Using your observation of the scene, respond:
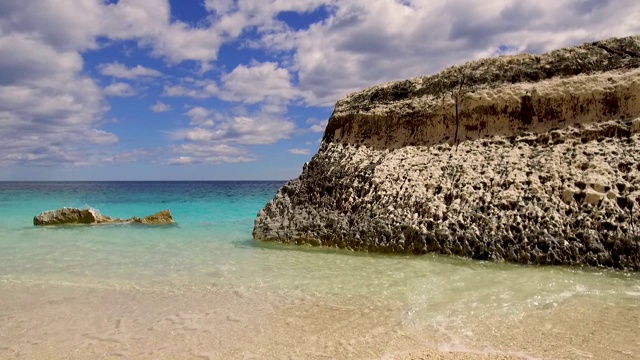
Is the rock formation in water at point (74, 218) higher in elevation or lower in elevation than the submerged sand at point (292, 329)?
higher

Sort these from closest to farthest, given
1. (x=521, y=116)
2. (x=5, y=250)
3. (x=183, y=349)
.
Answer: (x=183, y=349) < (x=521, y=116) < (x=5, y=250)

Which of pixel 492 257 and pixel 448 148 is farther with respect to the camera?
pixel 448 148

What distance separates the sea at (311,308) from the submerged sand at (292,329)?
18mm

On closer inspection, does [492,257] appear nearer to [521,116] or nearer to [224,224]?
[521,116]

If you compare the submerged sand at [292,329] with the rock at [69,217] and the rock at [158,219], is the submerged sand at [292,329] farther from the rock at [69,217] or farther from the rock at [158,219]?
the rock at [69,217]

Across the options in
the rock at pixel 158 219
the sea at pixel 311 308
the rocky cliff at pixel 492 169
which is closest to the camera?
the sea at pixel 311 308

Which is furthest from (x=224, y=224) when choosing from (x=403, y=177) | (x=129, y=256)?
(x=403, y=177)

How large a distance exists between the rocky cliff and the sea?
55 cm

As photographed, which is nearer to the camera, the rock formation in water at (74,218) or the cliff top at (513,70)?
the cliff top at (513,70)

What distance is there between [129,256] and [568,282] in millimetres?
7961

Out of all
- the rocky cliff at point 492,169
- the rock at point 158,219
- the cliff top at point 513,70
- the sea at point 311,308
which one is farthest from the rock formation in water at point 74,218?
the cliff top at point 513,70

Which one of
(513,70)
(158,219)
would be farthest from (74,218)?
(513,70)

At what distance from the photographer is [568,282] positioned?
631 centimetres

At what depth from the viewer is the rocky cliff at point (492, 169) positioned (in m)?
7.55
